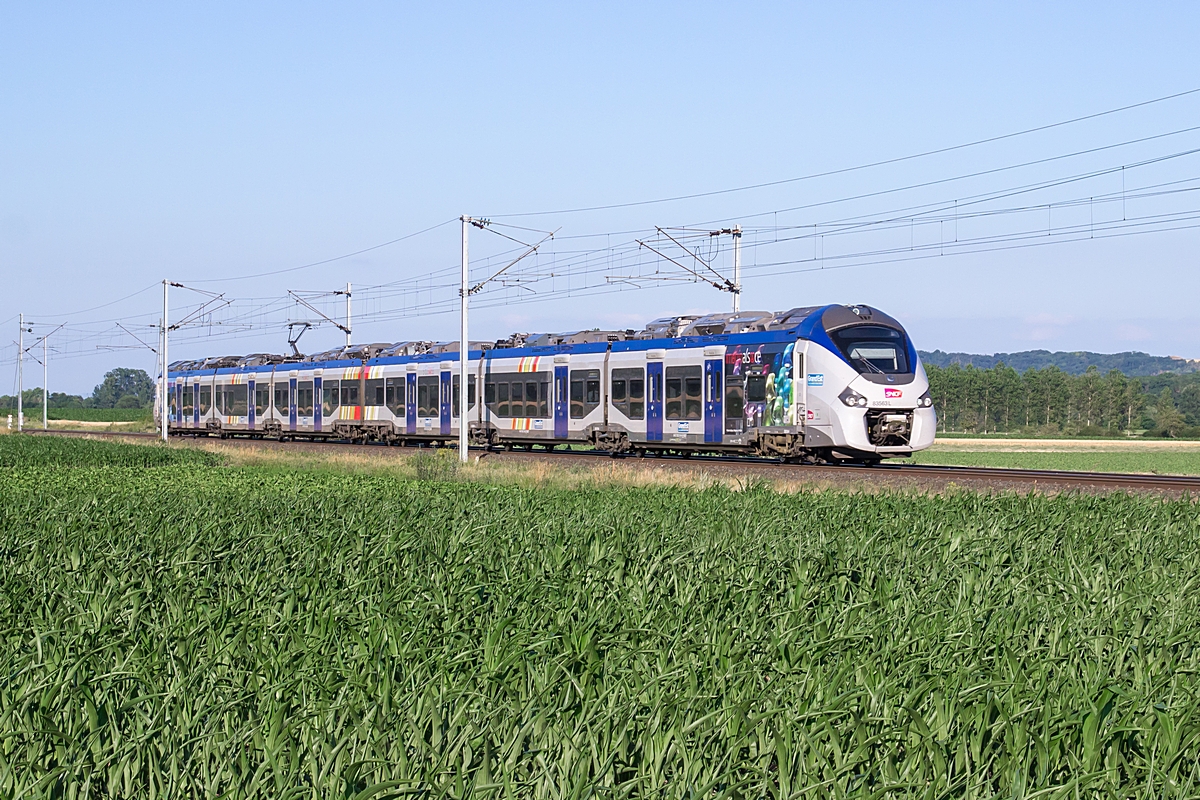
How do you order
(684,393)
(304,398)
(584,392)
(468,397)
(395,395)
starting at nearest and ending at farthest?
1. (684,393)
2. (584,392)
3. (468,397)
4. (395,395)
5. (304,398)

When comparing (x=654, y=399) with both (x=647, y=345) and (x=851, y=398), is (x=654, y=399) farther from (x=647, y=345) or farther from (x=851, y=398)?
(x=851, y=398)

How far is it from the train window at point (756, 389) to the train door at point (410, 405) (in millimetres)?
17443

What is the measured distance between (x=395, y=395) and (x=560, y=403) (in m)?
10.4

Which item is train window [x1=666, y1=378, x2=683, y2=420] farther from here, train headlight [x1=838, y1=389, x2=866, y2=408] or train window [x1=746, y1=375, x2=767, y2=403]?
train headlight [x1=838, y1=389, x2=866, y2=408]

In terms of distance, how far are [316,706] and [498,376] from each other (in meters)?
35.9

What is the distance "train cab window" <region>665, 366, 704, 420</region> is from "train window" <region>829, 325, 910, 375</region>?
183 inches

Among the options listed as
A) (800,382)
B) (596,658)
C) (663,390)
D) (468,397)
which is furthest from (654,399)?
(596,658)

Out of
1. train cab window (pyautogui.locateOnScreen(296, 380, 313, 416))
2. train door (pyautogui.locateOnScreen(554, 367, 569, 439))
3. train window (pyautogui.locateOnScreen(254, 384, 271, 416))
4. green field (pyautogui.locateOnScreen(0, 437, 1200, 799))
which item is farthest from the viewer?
train window (pyautogui.locateOnScreen(254, 384, 271, 416))

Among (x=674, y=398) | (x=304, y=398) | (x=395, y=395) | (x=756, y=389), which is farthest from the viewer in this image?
(x=304, y=398)

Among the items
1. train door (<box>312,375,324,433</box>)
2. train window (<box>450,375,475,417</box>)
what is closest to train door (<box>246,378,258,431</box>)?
train door (<box>312,375,324,433</box>)

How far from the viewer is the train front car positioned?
28.5 metres

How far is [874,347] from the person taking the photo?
95.6 feet

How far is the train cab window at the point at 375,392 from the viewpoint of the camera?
47.2m

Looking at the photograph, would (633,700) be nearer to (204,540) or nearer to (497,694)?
(497,694)
